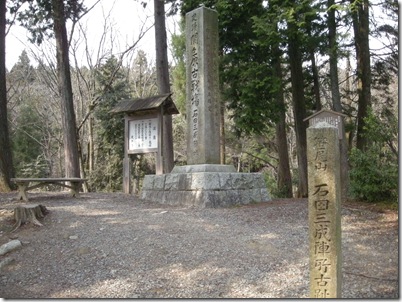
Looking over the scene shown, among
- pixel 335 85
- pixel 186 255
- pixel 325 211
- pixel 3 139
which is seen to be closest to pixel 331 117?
pixel 335 85

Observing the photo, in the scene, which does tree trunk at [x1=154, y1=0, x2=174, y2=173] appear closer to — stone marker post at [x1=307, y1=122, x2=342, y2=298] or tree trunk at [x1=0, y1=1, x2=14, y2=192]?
tree trunk at [x1=0, y1=1, x2=14, y2=192]

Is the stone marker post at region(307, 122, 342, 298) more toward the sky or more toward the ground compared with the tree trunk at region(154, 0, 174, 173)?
more toward the ground

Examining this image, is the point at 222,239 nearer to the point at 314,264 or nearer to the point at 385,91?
the point at 314,264

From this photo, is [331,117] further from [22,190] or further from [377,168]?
[22,190]

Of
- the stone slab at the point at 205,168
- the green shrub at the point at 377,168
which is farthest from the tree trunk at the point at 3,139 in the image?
the green shrub at the point at 377,168

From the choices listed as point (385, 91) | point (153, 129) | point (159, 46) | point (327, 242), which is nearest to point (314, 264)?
point (327, 242)

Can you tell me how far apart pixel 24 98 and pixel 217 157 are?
66.9ft

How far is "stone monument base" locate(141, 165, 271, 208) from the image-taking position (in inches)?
298

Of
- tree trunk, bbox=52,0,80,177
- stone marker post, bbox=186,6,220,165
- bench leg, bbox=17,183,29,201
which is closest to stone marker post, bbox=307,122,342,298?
stone marker post, bbox=186,6,220,165

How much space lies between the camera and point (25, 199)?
8.03 meters

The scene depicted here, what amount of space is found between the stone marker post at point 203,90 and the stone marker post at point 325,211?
5082mm

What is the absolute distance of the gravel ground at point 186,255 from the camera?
3.84 metres

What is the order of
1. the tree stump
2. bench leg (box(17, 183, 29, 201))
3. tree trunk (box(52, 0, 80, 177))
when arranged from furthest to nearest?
tree trunk (box(52, 0, 80, 177)) → bench leg (box(17, 183, 29, 201)) → the tree stump

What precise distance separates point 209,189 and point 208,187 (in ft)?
0.15
